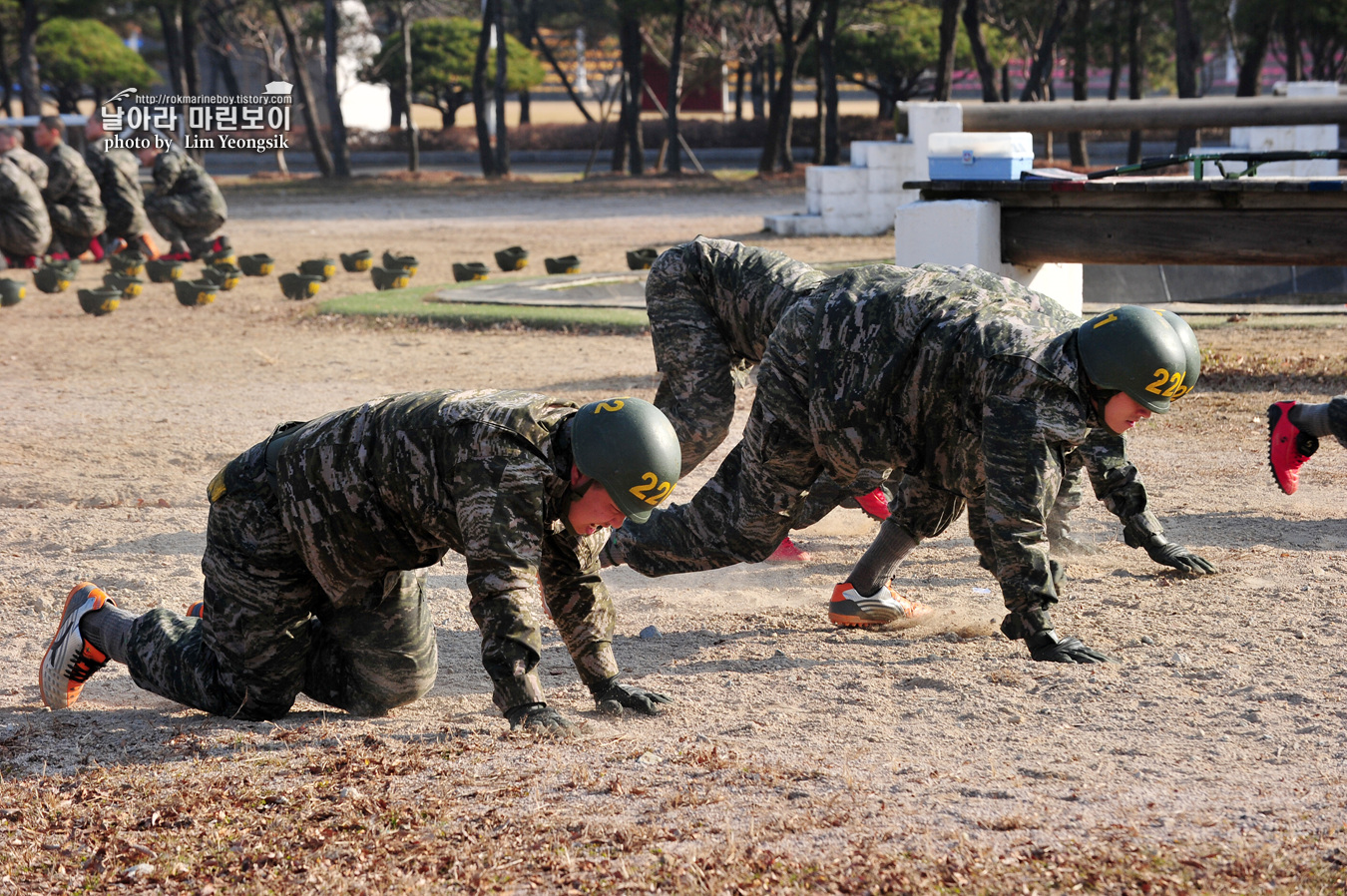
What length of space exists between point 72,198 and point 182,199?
4.56 feet

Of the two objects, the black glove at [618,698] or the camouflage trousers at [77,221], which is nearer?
the black glove at [618,698]

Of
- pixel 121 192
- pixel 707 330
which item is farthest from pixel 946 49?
pixel 707 330

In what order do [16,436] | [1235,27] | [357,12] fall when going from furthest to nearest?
[357,12], [1235,27], [16,436]

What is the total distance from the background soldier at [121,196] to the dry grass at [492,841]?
15869 mm

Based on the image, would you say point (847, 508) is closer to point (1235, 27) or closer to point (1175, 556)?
point (1175, 556)

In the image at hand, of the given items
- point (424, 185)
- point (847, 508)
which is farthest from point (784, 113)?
point (847, 508)

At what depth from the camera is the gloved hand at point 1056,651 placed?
4.59 m

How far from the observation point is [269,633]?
14.0ft

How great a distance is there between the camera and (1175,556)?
18.6 ft

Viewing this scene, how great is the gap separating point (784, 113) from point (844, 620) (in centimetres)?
2886

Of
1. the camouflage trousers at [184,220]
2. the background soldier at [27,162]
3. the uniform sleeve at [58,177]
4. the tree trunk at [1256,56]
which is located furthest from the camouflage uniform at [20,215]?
the tree trunk at [1256,56]

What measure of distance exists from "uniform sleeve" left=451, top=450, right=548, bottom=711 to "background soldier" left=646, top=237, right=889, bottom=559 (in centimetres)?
217

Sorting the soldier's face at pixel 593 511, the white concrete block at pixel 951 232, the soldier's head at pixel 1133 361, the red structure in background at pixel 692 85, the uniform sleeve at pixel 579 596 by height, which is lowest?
the uniform sleeve at pixel 579 596

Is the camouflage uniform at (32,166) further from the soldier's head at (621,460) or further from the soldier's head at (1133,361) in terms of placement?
the soldier's head at (1133,361)
